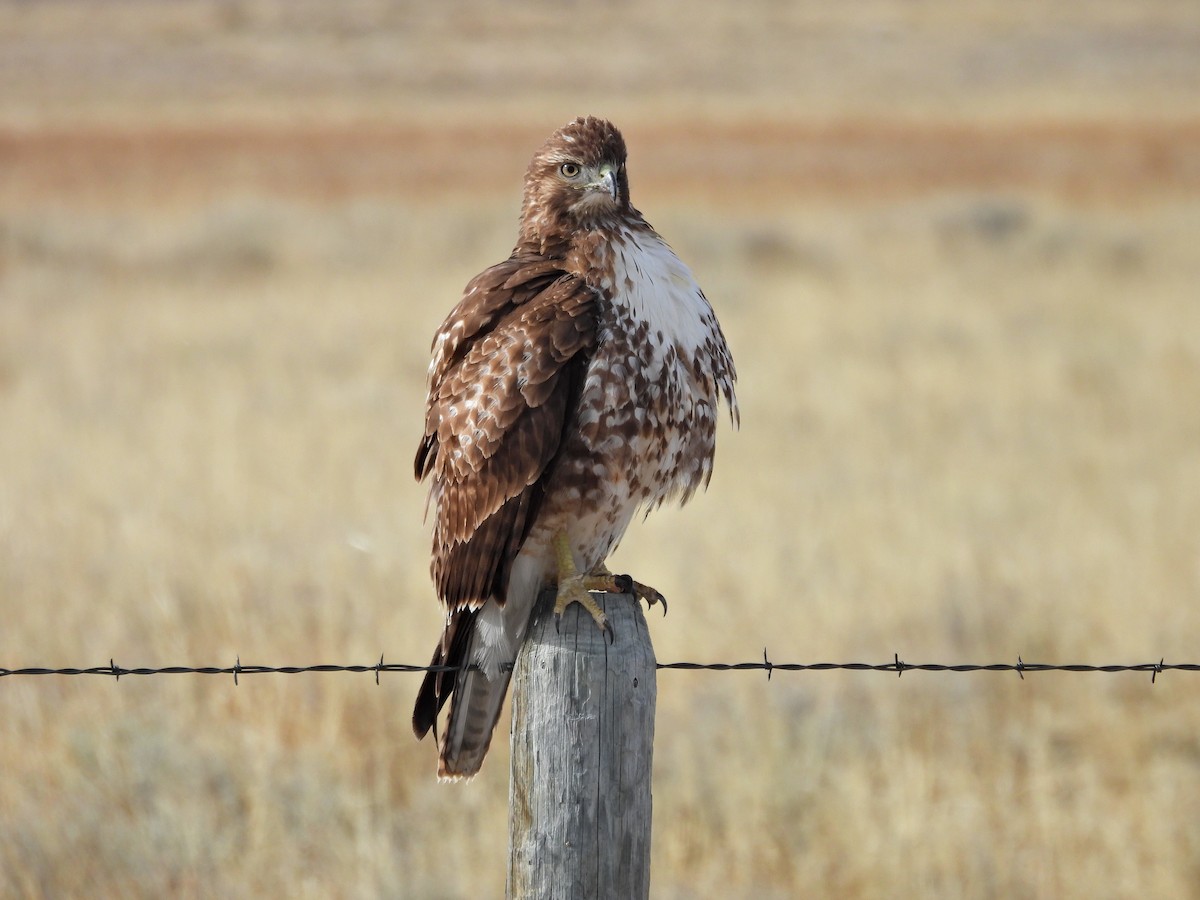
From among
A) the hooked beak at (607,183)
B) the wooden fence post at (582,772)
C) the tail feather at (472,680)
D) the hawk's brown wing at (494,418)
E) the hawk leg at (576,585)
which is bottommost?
the wooden fence post at (582,772)

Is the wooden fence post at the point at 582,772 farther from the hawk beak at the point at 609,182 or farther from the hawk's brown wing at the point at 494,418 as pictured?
the hawk beak at the point at 609,182

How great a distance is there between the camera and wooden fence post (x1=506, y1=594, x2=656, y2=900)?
2566 mm

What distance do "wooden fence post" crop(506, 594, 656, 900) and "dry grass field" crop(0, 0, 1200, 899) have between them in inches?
80.8

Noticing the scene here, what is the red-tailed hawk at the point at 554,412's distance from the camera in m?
3.06

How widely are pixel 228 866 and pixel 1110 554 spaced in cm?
489

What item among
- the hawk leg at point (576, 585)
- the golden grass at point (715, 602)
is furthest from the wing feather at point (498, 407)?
the golden grass at point (715, 602)

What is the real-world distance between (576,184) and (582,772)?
4.74 feet

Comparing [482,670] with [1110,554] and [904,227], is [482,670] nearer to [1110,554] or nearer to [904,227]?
[1110,554]

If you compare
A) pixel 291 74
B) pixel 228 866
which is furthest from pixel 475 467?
pixel 291 74

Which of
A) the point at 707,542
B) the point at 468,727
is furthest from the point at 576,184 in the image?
the point at 707,542

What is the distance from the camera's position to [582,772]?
2.57m

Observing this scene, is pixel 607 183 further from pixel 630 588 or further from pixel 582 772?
pixel 582 772

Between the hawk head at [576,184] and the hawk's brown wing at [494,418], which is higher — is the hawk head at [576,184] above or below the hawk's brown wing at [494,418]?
above

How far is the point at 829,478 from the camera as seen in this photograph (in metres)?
9.34
